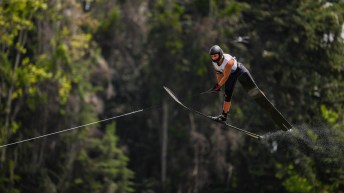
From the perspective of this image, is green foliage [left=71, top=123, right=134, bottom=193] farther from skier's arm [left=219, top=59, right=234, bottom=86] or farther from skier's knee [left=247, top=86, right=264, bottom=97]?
Answer: skier's arm [left=219, top=59, right=234, bottom=86]

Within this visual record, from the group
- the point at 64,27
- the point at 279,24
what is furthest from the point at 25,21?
the point at 279,24

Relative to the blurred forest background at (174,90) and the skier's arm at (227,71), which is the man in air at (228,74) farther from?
the blurred forest background at (174,90)

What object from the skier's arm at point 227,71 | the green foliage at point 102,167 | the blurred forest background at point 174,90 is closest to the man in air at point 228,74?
the skier's arm at point 227,71

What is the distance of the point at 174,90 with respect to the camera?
117 ft

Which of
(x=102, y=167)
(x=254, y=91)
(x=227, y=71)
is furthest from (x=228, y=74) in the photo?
(x=102, y=167)

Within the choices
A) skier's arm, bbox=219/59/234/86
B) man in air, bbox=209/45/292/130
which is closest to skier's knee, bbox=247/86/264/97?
man in air, bbox=209/45/292/130

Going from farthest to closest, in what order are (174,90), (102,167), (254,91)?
(174,90), (102,167), (254,91)

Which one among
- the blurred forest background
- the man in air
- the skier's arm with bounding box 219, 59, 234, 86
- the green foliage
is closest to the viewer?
the man in air

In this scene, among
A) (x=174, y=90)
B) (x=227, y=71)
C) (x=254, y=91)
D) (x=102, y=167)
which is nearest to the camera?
(x=227, y=71)

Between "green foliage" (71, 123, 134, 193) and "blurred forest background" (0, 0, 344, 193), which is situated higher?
"blurred forest background" (0, 0, 344, 193)

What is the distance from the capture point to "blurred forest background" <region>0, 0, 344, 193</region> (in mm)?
27047

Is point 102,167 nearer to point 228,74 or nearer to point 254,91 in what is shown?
point 254,91

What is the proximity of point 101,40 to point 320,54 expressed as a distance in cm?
1404

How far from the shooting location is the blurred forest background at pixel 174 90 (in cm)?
2705
